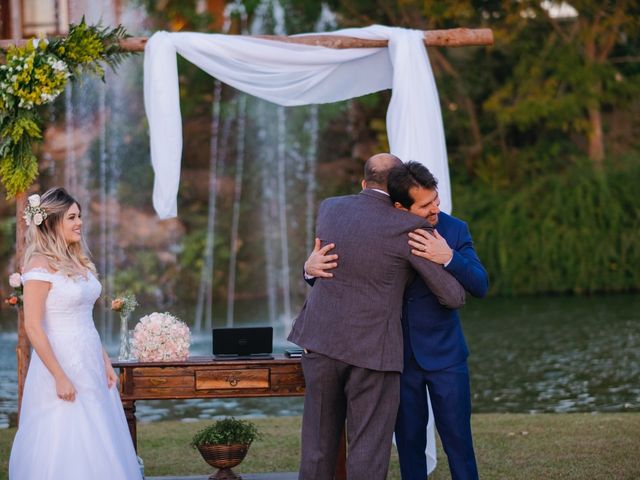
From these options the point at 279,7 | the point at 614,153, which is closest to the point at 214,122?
the point at 279,7

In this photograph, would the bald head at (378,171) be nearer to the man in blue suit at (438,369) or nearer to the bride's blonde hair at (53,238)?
the man in blue suit at (438,369)

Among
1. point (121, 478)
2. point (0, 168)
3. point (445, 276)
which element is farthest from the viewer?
point (0, 168)

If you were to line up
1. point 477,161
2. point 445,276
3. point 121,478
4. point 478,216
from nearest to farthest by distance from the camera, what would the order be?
point 445,276 < point 121,478 < point 478,216 < point 477,161

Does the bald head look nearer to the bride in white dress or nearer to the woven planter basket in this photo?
the bride in white dress

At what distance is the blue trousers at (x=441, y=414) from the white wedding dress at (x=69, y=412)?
1.32 metres

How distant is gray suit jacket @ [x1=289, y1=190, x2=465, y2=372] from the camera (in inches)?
182

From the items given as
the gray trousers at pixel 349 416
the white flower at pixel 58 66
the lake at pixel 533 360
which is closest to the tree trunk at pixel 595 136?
the lake at pixel 533 360

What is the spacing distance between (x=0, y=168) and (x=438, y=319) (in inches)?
Result: 113

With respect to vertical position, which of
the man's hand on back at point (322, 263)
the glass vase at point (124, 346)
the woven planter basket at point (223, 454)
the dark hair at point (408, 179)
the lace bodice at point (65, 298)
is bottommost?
the woven planter basket at point (223, 454)

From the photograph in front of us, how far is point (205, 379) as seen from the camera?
18.6 feet

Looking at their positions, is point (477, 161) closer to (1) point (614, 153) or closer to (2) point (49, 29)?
(1) point (614, 153)

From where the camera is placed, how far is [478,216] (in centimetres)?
1959

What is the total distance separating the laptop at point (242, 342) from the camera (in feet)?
19.0

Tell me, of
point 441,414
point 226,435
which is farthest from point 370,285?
point 226,435
